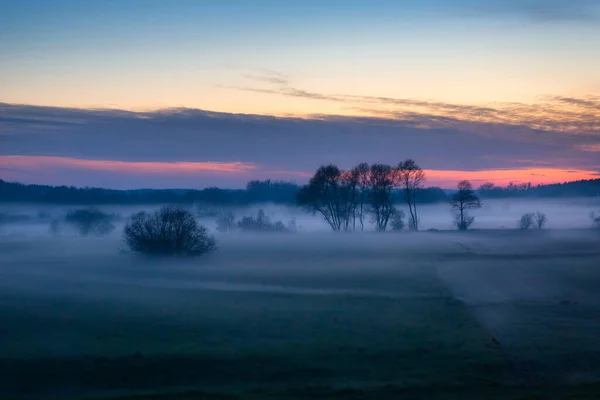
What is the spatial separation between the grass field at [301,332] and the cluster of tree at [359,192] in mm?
48762

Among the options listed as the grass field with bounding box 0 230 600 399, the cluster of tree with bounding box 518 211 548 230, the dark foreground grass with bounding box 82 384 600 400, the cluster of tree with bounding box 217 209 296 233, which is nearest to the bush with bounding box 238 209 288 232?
the cluster of tree with bounding box 217 209 296 233

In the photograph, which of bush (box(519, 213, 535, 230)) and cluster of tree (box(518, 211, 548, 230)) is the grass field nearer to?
bush (box(519, 213, 535, 230))

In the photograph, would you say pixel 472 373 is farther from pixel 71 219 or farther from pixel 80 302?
pixel 71 219

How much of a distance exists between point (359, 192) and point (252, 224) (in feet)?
86.4

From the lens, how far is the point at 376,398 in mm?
20812

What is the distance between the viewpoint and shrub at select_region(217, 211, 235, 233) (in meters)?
136

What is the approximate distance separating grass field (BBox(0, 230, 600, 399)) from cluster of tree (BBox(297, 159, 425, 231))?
4876cm

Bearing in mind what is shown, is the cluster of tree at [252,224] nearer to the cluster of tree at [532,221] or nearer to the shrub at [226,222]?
the shrub at [226,222]

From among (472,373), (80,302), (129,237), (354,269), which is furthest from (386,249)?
(472,373)

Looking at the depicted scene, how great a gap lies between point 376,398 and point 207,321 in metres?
14.1

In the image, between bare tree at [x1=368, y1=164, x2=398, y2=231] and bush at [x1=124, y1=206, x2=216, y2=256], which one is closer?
bush at [x1=124, y1=206, x2=216, y2=256]

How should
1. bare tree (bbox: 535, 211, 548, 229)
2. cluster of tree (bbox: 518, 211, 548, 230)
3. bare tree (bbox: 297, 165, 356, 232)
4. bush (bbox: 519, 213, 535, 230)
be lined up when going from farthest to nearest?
bare tree (bbox: 535, 211, 548, 229)
cluster of tree (bbox: 518, 211, 548, 230)
bush (bbox: 519, 213, 535, 230)
bare tree (bbox: 297, 165, 356, 232)

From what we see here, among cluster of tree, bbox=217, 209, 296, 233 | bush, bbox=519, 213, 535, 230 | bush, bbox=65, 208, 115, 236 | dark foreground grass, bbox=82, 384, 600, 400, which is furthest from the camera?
bush, bbox=519, 213, 535, 230

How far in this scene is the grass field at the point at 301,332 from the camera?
22.7m
